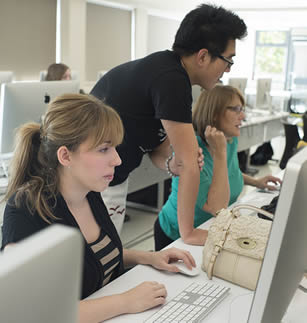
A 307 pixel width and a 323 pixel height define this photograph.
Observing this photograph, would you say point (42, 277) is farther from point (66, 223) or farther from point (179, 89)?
point (179, 89)

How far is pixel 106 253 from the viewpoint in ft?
4.21

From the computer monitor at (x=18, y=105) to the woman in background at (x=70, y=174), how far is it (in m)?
1.15

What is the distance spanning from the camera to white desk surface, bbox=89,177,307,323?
1.11m

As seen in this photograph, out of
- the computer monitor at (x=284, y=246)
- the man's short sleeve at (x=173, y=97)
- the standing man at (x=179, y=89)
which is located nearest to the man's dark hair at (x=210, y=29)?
→ the standing man at (x=179, y=89)

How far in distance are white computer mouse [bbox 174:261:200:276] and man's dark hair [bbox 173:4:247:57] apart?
2.46ft

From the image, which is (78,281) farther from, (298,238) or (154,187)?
(154,187)

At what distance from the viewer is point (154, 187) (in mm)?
3992

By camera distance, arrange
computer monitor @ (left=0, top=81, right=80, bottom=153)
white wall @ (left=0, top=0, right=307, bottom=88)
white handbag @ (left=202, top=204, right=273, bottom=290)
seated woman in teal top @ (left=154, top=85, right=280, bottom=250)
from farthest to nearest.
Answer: white wall @ (left=0, top=0, right=307, bottom=88) < computer monitor @ (left=0, top=81, right=80, bottom=153) < seated woman in teal top @ (left=154, top=85, right=280, bottom=250) < white handbag @ (left=202, top=204, right=273, bottom=290)

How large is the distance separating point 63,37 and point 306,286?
7064mm

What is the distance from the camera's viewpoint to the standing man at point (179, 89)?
1.53m

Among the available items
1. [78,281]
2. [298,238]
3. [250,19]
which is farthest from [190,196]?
[250,19]

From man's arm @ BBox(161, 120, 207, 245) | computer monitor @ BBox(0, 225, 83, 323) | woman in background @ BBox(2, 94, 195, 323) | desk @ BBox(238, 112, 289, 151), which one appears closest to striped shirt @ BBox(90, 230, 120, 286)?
woman in background @ BBox(2, 94, 195, 323)

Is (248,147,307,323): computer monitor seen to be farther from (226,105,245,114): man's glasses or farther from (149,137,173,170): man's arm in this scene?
(226,105,245,114): man's glasses

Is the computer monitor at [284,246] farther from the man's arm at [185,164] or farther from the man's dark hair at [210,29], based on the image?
the man's dark hair at [210,29]
